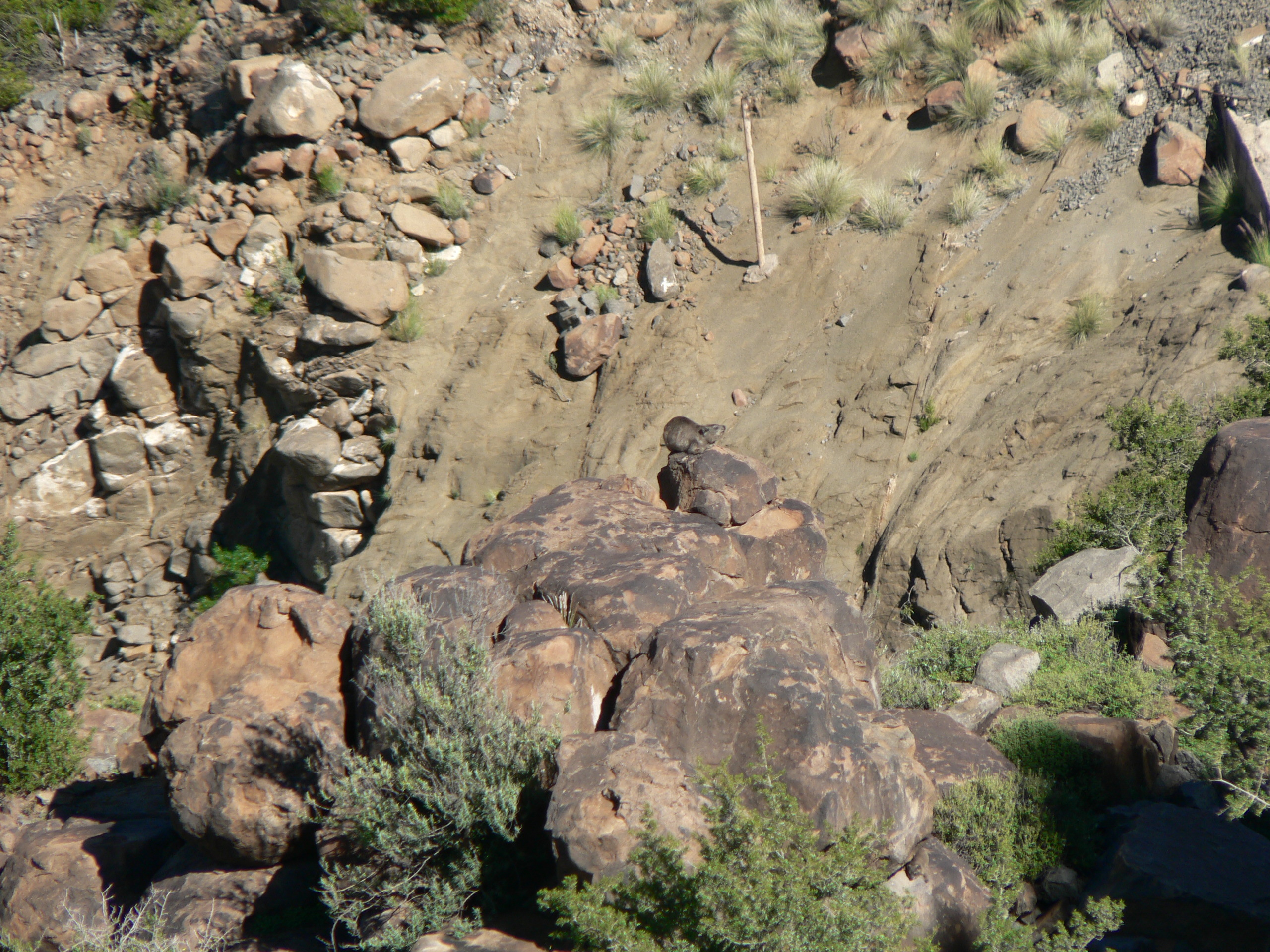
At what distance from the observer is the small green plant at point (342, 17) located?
14.8 metres

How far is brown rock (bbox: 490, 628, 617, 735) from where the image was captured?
4.76 metres

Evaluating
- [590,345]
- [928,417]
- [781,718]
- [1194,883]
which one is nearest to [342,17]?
[590,345]

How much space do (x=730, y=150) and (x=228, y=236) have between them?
8260 millimetres

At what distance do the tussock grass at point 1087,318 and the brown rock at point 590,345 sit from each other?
5.94 m

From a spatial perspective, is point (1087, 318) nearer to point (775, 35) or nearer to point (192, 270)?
point (775, 35)

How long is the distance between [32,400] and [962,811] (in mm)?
16817

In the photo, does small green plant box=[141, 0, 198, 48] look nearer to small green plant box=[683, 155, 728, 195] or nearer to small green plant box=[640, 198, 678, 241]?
small green plant box=[640, 198, 678, 241]

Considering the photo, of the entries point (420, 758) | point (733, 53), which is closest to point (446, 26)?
point (733, 53)

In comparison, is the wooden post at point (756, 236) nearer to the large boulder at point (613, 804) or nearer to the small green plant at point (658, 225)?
the small green plant at point (658, 225)

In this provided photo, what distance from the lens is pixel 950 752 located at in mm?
5359

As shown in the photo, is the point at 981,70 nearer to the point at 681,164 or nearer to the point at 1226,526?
the point at 681,164

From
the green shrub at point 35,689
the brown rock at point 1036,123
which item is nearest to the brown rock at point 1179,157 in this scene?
the brown rock at point 1036,123

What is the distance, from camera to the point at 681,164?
14070 millimetres

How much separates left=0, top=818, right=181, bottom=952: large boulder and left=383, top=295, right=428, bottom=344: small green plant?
825cm
